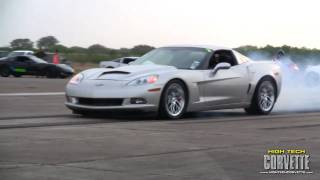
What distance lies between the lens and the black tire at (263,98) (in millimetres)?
12953

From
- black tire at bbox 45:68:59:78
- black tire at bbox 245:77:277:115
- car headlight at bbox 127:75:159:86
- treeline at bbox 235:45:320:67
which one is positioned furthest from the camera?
black tire at bbox 45:68:59:78

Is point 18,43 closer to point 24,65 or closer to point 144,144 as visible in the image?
point 144,144

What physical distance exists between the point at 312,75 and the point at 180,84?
1418 centimetres

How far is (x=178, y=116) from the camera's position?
11.3 meters

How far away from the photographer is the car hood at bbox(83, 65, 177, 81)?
1099 cm

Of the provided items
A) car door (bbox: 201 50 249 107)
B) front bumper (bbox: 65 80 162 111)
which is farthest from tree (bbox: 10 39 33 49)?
car door (bbox: 201 50 249 107)

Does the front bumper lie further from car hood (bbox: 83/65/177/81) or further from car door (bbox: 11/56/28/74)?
car door (bbox: 11/56/28/74)

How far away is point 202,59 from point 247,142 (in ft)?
12.6

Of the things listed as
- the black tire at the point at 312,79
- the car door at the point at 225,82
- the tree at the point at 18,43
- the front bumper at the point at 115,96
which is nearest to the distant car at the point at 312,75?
the black tire at the point at 312,79

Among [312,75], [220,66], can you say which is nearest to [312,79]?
[312,75]

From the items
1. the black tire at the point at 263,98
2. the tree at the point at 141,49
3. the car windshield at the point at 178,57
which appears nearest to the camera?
the car windshield at the point at 178,57

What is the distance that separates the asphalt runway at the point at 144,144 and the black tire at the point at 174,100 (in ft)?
0.75

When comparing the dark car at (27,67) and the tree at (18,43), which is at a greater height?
the dark car at (27,67)

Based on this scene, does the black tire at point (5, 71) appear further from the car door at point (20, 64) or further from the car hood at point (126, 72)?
the car hood at point (126, 72)
